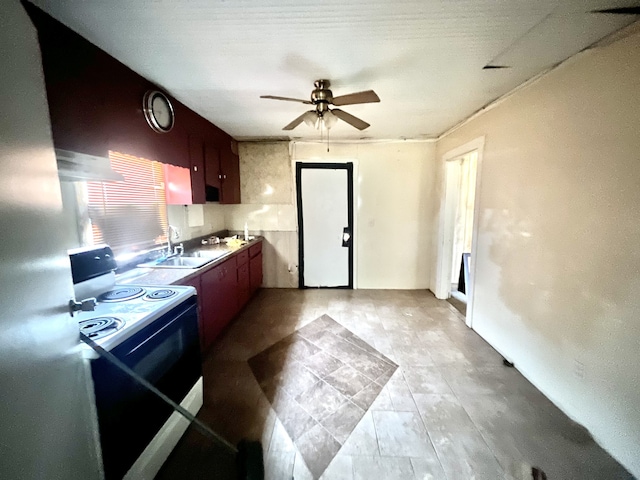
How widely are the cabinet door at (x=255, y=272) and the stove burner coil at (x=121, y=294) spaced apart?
204 cm

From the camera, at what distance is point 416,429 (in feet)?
5.42

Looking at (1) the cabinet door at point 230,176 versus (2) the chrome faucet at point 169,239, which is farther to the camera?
(1) the cabinet door at point 230,176

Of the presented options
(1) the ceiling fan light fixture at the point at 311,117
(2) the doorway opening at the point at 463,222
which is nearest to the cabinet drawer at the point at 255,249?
(1) the ceiling fan light fixture at the point at 311,117

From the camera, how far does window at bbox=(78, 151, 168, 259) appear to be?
1.87m

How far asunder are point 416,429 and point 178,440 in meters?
1.50

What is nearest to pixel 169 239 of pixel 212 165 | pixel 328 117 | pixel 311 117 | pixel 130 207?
pixel 130 207

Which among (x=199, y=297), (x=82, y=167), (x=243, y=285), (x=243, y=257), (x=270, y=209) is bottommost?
(x=243, y=285)

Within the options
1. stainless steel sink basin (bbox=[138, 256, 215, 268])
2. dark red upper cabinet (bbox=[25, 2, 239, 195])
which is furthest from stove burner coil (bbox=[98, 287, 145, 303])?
dark red upper cabinet (bbox=[25, 2, 239, 195])

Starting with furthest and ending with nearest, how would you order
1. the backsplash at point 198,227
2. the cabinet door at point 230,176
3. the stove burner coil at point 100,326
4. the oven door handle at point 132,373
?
1. the cabinet door at point 230,176
2. the backsplash at point 198,227
3. the stove burner coil at point 100,326
4. the oven door handle at point 132,373

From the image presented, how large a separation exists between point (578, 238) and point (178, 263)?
3296 millimetres

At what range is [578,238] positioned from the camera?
1.66 metres

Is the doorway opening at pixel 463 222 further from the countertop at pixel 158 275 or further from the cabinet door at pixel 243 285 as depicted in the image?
the countertop at pixel 158 275

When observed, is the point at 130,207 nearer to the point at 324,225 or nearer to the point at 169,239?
the point at 169,239

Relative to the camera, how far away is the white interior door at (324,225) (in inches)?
161
